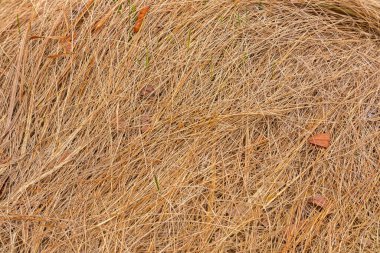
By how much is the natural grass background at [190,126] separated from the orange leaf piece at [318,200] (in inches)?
0.7

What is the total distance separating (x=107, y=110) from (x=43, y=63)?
335 millimetres

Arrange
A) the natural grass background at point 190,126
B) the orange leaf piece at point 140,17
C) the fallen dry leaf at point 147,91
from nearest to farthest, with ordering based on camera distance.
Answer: the natural grass background at point 190,126, the fallen dry leaf at point 147,91, the orange leaf piece at point 140,17

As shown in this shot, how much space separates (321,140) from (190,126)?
0.46 m

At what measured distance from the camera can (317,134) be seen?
78.5 inches

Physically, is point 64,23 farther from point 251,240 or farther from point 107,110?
point 251,240

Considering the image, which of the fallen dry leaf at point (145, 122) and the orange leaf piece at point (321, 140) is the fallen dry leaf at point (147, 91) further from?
the orange leaf piece at point (321, 140)

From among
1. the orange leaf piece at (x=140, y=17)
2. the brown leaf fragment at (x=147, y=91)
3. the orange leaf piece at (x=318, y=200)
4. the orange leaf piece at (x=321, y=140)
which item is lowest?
the orange leaf piece at (x=318, y=200)

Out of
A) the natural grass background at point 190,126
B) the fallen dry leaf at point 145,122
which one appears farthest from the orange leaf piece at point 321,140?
the fallen dry leaf at point 145,122

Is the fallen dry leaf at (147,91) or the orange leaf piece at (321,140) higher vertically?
the fallen dry leaf at (147,91)

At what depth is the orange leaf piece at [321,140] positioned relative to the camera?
1.97 m

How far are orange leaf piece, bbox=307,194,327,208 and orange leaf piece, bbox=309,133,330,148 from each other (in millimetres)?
188

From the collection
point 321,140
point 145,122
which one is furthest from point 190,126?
point 321,140

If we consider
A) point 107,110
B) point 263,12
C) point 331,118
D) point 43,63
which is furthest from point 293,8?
point 43,63

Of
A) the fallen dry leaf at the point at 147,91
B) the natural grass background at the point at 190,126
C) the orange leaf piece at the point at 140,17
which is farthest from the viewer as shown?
the orange leaf piece at the point at 140,17
